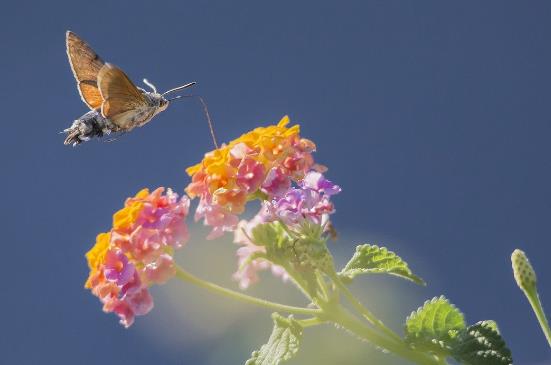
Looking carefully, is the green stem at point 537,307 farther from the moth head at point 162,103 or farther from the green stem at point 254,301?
the moth head at point 162,103

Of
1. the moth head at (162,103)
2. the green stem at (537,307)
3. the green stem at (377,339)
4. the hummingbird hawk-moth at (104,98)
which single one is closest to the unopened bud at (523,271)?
the green stem at (537,307)

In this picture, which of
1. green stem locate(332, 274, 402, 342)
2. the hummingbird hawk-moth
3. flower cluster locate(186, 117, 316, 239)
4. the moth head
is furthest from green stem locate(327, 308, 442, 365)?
the moth head

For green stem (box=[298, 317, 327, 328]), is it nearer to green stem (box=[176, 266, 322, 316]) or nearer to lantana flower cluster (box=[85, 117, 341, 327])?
green stem (box=[176, 266, 322, 316])

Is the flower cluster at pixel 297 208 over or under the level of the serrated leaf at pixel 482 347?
over

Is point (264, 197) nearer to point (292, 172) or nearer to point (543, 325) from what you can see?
point (292, 172)

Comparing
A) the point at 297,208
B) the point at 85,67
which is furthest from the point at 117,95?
the point at 297,208

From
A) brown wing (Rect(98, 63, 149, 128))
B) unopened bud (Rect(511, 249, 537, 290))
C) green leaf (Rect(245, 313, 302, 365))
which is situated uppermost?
brown wing (Rect(98, 63, 149, 128))

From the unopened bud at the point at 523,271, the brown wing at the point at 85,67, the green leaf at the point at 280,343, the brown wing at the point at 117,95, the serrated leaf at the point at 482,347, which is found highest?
the brown wing at the point at 85,67
